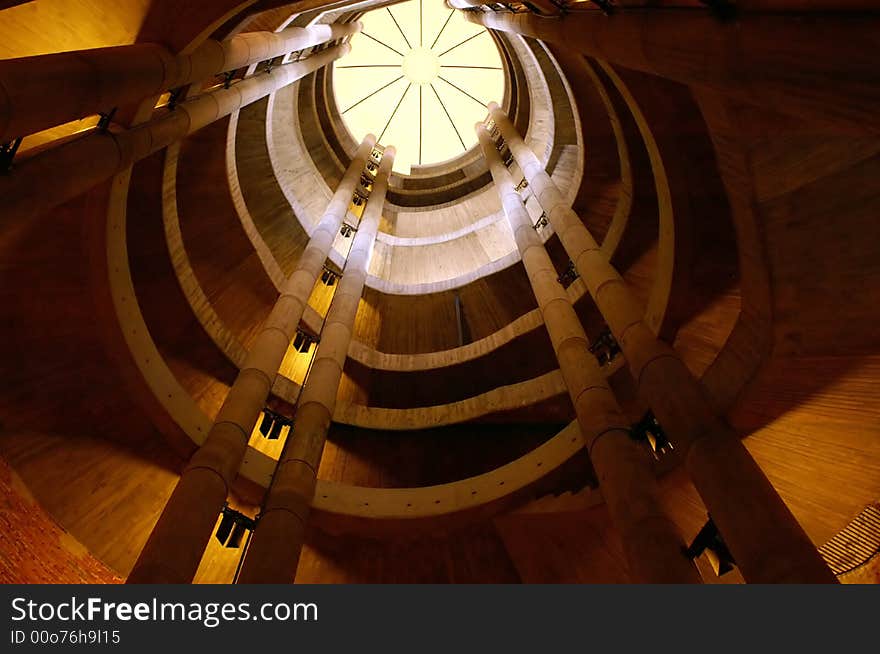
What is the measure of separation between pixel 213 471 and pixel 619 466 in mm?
4965

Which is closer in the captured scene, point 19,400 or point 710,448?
point 710,448

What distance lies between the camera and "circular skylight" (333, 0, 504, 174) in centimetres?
2508

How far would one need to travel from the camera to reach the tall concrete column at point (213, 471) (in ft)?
17.4

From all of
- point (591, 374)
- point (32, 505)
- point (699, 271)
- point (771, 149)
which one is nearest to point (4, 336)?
point (32, 505)

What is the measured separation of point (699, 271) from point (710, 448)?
15.7 ft

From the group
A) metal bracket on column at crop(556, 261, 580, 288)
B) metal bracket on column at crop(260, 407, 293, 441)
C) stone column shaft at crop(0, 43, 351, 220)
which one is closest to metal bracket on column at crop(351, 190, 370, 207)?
stone column shaft at crop(0, 43, 351, 220)

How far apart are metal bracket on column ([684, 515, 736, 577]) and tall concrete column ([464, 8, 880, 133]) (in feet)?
12.7

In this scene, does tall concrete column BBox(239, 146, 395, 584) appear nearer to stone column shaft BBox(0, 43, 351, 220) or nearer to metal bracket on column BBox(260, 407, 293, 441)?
metal bracket on column BBox(260, 407, 293, 441)

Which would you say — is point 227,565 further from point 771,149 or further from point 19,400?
point 771,149

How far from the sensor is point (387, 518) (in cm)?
860

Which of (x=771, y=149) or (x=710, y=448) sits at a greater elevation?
(x=771, y=149)

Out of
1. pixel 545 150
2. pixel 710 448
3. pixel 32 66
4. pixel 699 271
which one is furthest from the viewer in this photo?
pixel 545 150

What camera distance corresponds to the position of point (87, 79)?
4945 millimetres

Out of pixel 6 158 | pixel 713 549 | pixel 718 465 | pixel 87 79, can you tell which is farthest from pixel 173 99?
pixel 713 549
